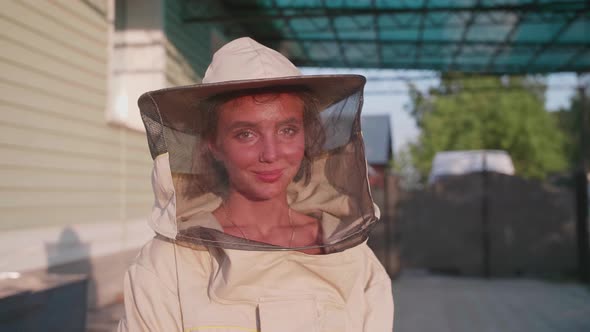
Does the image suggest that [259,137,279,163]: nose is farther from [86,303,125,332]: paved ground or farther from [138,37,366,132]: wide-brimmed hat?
[86,303,125,332]: paved ground

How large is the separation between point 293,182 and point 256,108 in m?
0.37

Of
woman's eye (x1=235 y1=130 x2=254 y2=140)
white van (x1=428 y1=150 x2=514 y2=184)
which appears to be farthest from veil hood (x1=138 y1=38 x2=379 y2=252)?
white van (x1=428 y1=150 x2=514 y2=184)

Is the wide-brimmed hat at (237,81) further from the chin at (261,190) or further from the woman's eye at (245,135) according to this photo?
the chin at (261,190)

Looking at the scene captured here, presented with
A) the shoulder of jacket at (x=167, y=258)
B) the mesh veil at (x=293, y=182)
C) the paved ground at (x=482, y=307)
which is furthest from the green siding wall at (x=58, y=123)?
the shoulder of jacket at (x=167, y=258)

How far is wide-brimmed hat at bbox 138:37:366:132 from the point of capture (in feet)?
4.29

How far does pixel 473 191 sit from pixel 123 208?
6.87 metres

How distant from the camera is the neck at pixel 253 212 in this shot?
1.51 metres

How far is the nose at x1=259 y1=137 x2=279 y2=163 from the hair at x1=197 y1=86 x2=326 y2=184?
0.11m

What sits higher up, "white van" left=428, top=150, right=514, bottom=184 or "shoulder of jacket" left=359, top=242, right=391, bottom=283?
"white van" left=428, top=150, right=514, bottom=184

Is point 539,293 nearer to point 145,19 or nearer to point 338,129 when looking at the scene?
point 145,19

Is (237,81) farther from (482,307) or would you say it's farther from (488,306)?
(488,306)

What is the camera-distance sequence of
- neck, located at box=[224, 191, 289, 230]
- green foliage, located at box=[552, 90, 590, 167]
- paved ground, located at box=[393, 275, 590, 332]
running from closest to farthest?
neck, located at box=[224, 191, 289, 230], paved ground, located at box=[393, 275, 590, 332], green foliage, located at box=[552, 90, 590, 167]

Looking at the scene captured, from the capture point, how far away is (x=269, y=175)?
1.43 meters

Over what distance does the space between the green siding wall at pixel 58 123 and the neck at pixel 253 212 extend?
118 inches
